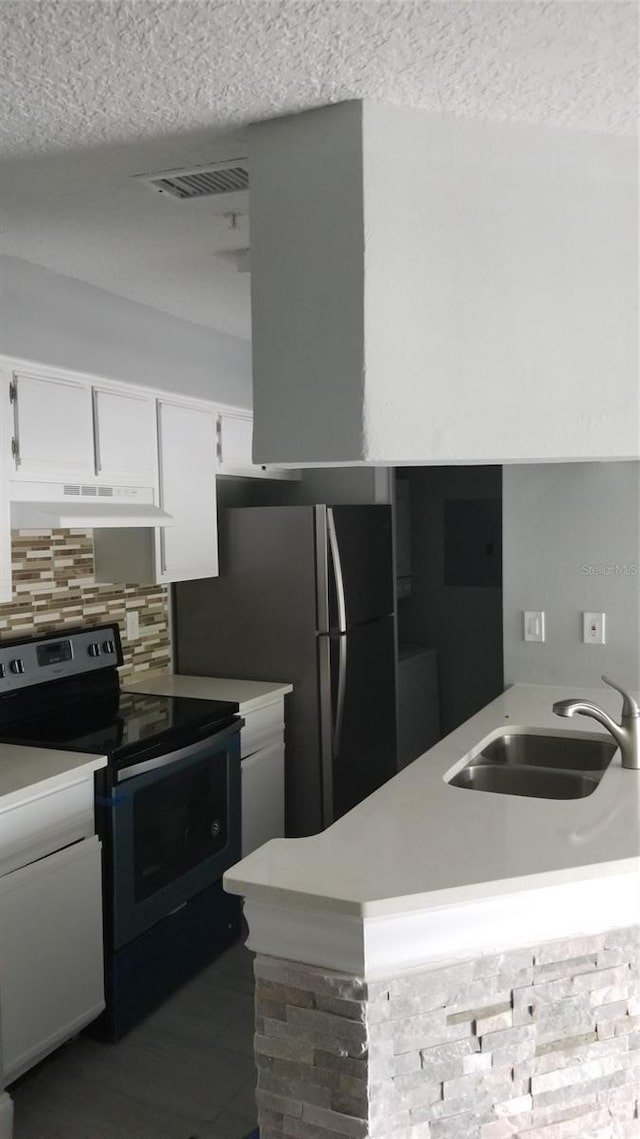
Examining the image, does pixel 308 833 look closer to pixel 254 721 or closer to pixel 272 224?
pixel 254 721

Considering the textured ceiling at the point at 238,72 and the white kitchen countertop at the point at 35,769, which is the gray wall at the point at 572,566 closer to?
the textured ceiling at the point at 238,72

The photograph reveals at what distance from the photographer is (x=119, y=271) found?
295 cm

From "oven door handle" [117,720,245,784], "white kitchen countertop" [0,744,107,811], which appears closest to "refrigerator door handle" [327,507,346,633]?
"oven door handle" [117,720,245,784]

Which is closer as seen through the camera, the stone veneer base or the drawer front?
the stone veneer base

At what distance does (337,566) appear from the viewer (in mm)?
3738

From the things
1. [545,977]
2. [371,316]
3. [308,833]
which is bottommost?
[308,833]

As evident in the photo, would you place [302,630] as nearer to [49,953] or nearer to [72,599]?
[72,599]

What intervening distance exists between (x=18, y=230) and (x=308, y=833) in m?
2.56

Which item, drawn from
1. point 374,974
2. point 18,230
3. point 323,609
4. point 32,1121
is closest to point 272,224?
point 18,230

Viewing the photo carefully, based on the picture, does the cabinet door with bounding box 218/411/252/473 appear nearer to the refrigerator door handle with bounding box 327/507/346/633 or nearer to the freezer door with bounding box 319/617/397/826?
the refrigerator door handle with bounding box 327/507/346/633

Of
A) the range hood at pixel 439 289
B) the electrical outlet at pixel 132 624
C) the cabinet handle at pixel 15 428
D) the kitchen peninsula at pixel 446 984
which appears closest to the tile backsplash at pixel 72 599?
the electrical outlet at pixel 132 624

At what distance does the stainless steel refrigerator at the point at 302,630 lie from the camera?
3.72m

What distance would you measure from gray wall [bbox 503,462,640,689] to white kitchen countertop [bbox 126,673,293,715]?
0.96 metres

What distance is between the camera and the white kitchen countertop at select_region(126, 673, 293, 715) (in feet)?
11.3
